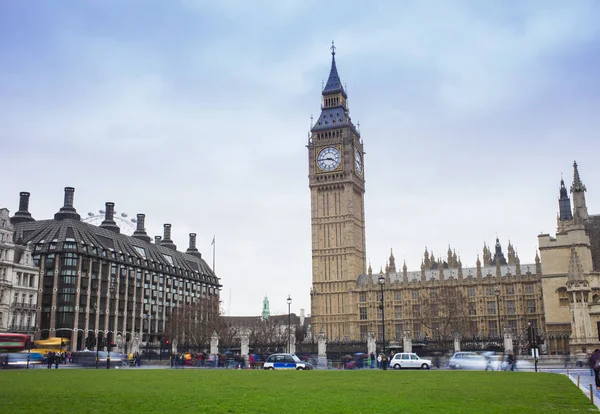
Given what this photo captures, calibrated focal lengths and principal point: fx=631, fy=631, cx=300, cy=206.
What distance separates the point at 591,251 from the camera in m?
70.9

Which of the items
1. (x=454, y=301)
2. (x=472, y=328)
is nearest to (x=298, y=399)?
(x=454, y=301)

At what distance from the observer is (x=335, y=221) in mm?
118625

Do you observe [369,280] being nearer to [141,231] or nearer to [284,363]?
[141,231]

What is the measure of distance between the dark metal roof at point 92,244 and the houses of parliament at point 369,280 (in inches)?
1148

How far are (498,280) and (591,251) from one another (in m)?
32.9

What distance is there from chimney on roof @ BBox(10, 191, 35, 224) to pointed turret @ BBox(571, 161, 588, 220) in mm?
80176

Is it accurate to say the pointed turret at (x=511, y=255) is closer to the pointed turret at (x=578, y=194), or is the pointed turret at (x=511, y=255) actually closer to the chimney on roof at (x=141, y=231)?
the pointed turret at (x=578, y=194)

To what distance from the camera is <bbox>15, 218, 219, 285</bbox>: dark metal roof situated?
92.7m

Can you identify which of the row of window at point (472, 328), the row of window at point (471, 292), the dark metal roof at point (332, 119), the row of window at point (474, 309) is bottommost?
the row of window at point (472, 328)

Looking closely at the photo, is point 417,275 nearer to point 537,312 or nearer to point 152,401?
point 537,312

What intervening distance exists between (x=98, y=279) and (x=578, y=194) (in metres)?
68.8

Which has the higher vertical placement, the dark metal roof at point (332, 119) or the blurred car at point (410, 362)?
the dark metal roof at point (332, 119)

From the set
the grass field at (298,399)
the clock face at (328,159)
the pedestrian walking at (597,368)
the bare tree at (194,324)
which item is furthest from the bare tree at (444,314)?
the grass field at (298,399)

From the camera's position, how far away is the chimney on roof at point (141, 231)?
122 meters
